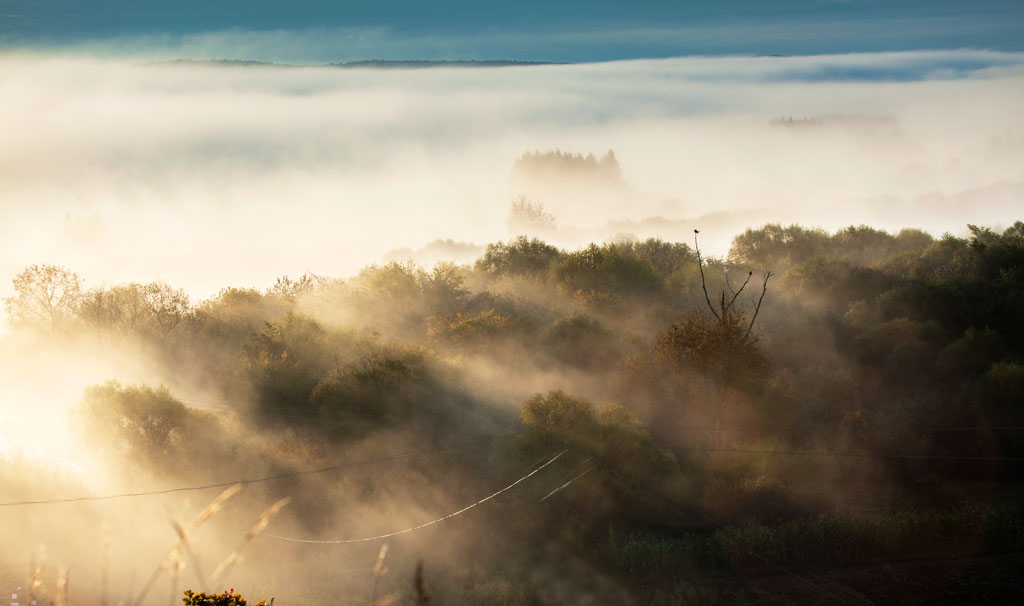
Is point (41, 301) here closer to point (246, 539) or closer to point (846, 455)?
point (846, 455)

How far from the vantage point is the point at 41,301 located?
2386 inches

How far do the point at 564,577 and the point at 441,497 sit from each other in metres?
7.62

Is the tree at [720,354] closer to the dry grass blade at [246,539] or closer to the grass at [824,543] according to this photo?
the grass at [824,543]

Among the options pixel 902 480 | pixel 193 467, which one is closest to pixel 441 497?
pixel 193 467

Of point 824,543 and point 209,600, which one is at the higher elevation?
point 209,600

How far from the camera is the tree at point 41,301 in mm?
59781

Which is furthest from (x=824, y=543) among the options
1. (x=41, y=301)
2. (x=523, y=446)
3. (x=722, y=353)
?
(x=41, y=301)

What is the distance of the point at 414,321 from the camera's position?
2453 inches

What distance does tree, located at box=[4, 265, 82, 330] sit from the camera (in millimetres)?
59781

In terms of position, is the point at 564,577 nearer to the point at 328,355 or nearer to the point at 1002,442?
the point at 328,355

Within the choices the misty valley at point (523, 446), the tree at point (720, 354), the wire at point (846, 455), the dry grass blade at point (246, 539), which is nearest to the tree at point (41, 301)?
A: the misty valley at point (523, 446)

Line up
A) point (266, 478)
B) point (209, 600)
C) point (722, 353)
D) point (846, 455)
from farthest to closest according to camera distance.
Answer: point (722, 353) < point (846, 455) < point (266, 478) < point (209, 600)

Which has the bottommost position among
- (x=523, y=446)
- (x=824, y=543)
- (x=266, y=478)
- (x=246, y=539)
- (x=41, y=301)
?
(x=824, y=543)

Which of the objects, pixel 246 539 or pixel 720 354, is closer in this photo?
pixel 246 539
